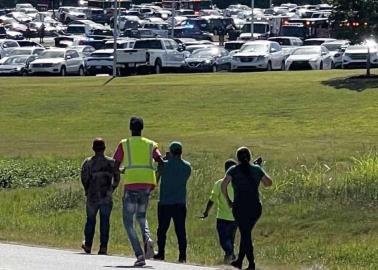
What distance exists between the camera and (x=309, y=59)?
53.5 metres

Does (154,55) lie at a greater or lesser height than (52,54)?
greater

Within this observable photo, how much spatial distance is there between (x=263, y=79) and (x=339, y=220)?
25770mm

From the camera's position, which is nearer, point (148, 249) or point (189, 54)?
point (148, 249)

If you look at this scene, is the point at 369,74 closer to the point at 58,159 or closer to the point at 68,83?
the point at 68,83

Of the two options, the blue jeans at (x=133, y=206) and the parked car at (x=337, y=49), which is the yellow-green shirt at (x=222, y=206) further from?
the parked car at (x=337, y=49)

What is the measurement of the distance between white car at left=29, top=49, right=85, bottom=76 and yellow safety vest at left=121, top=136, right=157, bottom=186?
3991cm

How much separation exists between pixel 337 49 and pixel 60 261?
43613 millimetres

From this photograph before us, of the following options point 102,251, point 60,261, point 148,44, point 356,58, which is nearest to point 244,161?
point 60,261

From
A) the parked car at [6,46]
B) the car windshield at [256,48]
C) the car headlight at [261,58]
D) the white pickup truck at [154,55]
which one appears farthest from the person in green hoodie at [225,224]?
the parked car at [6,46]

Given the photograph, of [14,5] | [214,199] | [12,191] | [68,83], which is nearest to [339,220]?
[214,199]

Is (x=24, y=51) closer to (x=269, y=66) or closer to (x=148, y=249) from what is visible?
(x=269, y=66)

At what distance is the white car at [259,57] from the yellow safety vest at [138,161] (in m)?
38.6

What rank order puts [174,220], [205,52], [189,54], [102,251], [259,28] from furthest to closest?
[259,28] < [189,54] < [205,52] < [102,251] < [174,220]

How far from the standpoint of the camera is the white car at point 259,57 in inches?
2133
